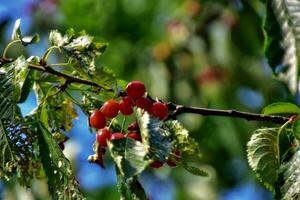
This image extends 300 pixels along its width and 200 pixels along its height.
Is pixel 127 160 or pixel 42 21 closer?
pixel 127 160

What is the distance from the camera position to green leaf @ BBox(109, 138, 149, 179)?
129cm

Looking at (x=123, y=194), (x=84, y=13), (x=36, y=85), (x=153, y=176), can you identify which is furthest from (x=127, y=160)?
(x=84, y=13)

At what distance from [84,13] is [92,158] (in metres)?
4.34

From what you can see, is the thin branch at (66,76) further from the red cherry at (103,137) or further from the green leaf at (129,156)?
the green leaf at (129,156)

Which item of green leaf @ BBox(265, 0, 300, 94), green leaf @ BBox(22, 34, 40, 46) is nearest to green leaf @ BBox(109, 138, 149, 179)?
green leaf @ BBox(22, 34, 40, 46)

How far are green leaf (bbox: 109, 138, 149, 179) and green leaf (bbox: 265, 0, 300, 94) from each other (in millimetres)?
667

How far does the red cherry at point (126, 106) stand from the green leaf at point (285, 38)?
49 cm

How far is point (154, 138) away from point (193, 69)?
3.47m

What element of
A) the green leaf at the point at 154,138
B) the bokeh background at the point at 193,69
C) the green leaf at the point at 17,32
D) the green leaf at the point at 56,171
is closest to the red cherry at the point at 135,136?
the green leaf at the point at 154,138

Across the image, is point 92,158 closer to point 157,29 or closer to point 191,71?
point 191,71

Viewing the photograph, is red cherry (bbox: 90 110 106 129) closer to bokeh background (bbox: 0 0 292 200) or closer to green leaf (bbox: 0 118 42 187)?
green leaf (bbox: 0 118 42 187)

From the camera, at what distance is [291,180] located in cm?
152

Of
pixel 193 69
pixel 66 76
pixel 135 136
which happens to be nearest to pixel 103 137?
pixel 135 136

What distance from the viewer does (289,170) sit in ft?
5.04
